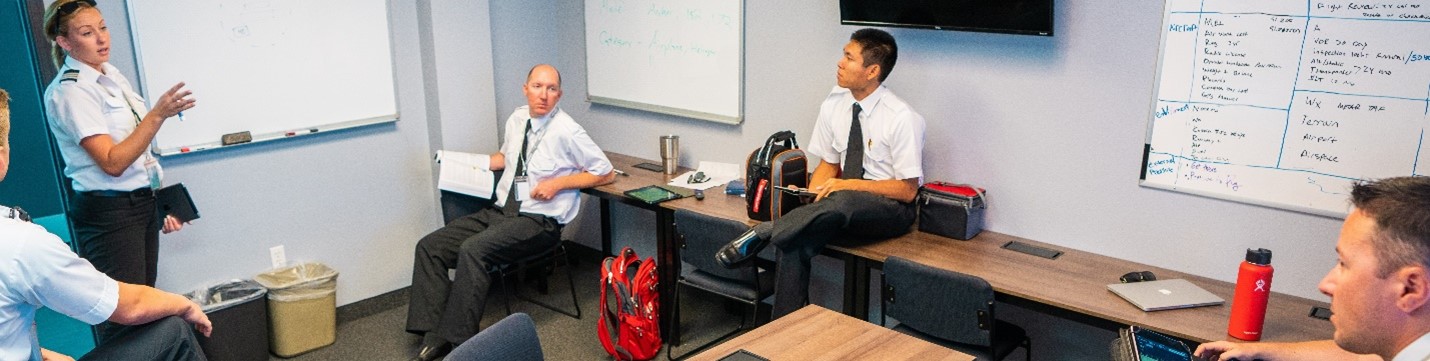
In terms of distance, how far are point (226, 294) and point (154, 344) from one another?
1.74m

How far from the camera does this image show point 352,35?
13.3 feet

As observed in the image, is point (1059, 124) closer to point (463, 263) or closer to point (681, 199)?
point (681, 199)

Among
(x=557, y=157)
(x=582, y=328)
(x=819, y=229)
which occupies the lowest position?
(x=582, y=328)

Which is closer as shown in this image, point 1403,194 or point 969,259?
point 1403,194

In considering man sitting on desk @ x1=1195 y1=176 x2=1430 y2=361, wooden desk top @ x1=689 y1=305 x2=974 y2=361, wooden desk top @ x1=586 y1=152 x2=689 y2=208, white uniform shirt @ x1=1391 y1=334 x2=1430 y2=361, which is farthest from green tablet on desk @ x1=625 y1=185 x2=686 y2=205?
white uniform shirt @ x1=1391 y1=334 x2=1430 y2=361

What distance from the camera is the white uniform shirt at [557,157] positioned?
3.97 m

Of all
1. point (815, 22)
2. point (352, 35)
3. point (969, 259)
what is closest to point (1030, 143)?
point (969, 259)

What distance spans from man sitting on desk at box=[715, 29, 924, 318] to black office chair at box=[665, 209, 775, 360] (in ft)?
0.60

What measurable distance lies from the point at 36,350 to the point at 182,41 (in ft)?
5.69

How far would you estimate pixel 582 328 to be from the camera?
411 centimetres

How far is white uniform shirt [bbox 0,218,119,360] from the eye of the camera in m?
1.93

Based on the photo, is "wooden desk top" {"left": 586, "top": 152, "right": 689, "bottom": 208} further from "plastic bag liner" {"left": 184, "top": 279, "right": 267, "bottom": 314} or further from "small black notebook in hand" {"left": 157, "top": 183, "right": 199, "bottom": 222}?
"small black notebook in hand" {"left": 157, "top": 183, "right": 199, "bottom": 222}

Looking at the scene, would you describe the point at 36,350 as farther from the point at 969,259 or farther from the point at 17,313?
the point at 969,259

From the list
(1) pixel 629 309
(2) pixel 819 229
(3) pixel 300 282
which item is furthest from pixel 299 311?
(2) pixel 819 229
